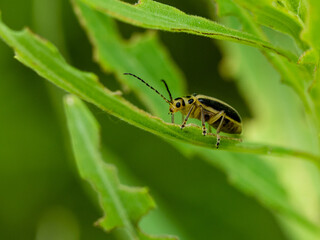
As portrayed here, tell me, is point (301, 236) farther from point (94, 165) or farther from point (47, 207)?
point (47, 207)

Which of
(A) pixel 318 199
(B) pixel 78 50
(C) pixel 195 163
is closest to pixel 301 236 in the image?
(A) pixel 318 199

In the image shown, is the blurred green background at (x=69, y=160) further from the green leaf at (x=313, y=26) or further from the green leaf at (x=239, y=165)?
the green leaf at (x=313, y=26)

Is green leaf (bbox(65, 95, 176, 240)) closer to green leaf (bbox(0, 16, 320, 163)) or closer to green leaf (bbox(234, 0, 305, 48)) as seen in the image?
green leaf (bbox(0, 16, 320, 163))

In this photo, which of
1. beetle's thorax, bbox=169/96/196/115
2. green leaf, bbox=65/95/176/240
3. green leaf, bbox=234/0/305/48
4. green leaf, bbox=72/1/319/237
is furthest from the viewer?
green leaf, bbox=72/1/319/237

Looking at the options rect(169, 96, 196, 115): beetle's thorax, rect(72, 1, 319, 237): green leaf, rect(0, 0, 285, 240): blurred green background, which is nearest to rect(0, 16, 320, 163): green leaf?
rect(169, 96, 196, 115): beetle's thorax

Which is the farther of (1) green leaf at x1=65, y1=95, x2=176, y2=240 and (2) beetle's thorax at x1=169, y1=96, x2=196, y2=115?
(2) beetle's thorax at x1=169, y1=96, x2=196, y2=115

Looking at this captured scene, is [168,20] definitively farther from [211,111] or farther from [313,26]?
[211,111]

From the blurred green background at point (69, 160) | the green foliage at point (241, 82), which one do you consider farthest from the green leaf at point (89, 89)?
the blurred green background at point (69, 160)

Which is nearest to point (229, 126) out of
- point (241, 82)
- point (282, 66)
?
point (282, 66)
